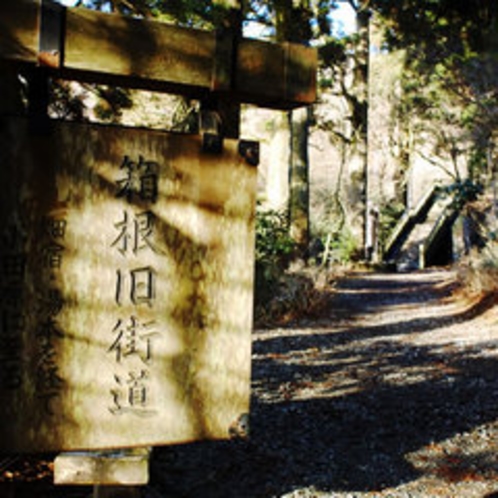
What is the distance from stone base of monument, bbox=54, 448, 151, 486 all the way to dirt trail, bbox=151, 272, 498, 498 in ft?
3.82

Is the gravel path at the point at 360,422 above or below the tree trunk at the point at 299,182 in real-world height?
below

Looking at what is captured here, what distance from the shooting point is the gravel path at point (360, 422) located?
329cm

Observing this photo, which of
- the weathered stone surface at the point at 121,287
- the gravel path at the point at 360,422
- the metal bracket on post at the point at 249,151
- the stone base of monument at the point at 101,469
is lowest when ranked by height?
the gravel path at the point at 360,422

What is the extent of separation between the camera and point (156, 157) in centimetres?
212

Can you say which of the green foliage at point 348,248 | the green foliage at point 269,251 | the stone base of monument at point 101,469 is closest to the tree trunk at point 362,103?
the green foliage at point 348,248

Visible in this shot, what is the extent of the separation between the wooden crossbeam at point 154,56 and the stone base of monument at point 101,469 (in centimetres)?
131

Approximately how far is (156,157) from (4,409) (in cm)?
99

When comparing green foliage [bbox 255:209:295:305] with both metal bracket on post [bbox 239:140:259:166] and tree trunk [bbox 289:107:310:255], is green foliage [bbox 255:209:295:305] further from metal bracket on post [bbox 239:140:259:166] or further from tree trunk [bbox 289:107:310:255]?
metal bracket on post [bbox 239:140:259:166]

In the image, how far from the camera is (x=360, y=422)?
4.26m

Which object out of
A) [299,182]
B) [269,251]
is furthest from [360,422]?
[299,182]

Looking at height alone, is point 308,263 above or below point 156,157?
below

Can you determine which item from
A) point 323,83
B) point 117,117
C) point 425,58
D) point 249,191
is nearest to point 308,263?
point 323,83

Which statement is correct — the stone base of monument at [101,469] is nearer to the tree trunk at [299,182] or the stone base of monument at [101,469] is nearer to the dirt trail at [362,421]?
the dirt trail at [362,421]

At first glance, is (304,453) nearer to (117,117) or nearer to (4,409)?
(4,409)
